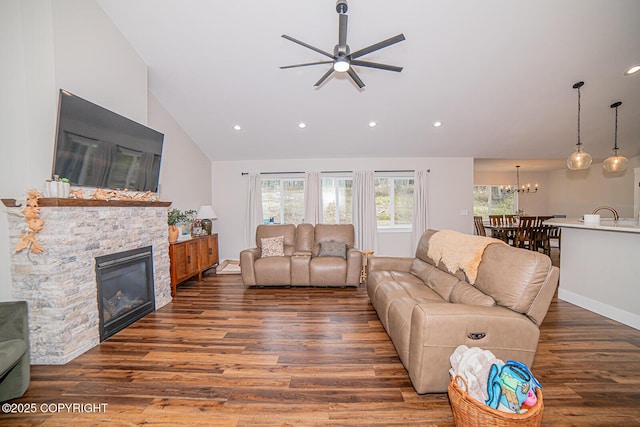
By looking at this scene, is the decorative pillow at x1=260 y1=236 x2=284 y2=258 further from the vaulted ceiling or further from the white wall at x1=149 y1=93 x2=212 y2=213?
the vaulted ceiling

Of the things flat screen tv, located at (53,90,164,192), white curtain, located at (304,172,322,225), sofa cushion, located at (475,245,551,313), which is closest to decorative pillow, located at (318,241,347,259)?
white curtain, located at (304,172,322,225)

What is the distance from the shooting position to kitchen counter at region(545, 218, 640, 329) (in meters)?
2.60

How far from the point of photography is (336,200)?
587cm

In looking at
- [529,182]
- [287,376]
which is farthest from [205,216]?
[529,182]

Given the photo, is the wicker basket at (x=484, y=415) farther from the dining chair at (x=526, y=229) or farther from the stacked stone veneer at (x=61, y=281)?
the dining chair at (x=526, y=229)

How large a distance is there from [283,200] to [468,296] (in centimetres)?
455

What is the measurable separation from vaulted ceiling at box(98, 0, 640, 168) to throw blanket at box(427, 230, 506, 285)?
234 centimetres

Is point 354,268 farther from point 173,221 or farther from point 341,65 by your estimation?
point 173,221

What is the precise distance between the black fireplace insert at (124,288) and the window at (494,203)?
895cm

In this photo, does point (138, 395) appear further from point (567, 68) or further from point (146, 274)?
point (567, 68)

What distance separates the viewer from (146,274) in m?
3.09

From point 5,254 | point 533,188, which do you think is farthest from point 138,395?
point 533,188

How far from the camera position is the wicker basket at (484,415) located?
3.92 ft

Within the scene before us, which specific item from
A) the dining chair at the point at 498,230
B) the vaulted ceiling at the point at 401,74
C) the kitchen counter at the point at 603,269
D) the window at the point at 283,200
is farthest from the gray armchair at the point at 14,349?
the dining chair at the point at 498,230
